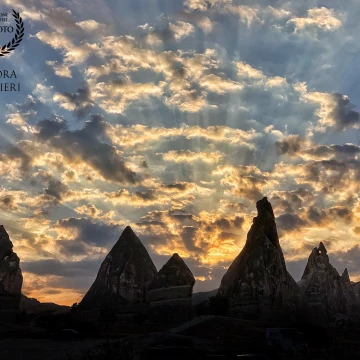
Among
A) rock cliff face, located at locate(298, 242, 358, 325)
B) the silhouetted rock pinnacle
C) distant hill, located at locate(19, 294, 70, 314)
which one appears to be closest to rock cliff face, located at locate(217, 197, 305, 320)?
the silhouetted rock pinnacle

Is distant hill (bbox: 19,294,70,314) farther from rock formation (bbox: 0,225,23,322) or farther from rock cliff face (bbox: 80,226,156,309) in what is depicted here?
rock formation (bbox: 0,225,23,322)

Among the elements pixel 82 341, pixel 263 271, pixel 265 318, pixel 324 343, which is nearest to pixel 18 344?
pixel 82 341

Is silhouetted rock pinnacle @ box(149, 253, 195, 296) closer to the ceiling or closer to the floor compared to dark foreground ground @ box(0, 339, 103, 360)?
closer to the ceiling

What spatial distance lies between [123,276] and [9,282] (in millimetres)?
21083

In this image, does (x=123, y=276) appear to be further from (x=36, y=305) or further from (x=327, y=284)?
(x=327, y=284)

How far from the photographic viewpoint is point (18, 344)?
41844 mm

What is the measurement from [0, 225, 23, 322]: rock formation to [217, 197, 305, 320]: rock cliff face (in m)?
33.7

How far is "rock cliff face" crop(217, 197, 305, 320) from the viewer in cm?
7762

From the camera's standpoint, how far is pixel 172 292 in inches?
2948

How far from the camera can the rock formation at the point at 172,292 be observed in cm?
7138

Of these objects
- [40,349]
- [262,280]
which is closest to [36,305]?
[262,280]

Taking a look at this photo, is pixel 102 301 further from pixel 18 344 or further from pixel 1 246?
pixel 18 344

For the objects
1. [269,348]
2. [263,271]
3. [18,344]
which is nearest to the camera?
[269,348]

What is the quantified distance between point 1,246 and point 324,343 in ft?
183
